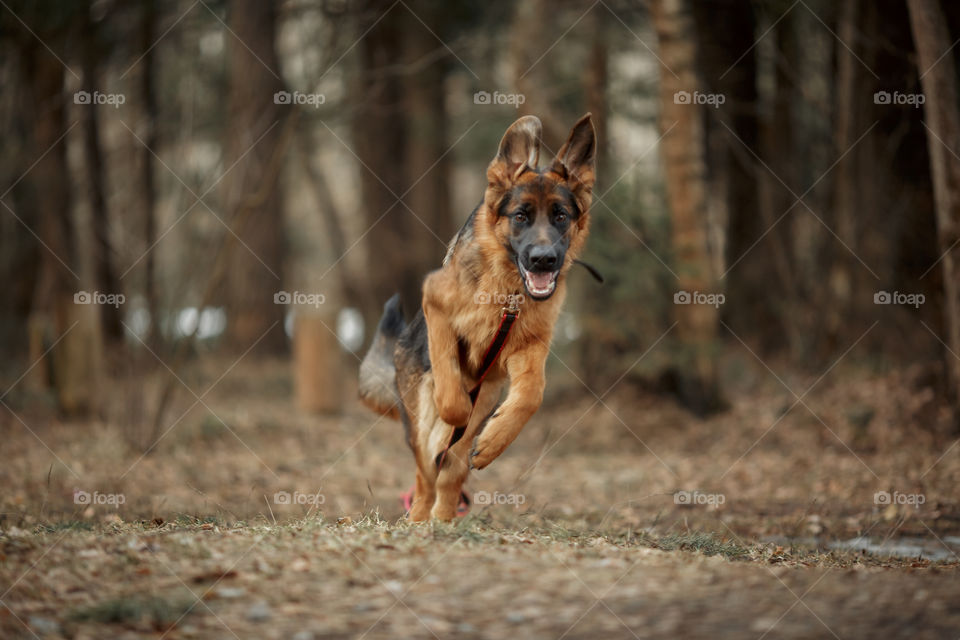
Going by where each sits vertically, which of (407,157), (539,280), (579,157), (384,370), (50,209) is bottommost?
(384,370)

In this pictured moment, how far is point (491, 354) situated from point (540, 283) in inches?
26.1

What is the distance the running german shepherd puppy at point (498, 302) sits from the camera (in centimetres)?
Answer: 554

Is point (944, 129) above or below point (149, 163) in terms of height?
below

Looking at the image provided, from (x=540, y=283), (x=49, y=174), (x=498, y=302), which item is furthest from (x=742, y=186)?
(x=540, y=283)

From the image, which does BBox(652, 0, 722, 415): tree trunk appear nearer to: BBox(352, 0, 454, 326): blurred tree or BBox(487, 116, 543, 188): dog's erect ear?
BBox(487, 116, 543, 188): dog's erect ear

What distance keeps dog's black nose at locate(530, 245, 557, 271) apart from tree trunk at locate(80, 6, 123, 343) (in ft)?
→ 40.2

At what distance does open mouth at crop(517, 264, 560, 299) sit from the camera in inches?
216

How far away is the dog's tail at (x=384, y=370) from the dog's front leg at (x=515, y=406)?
141 cm

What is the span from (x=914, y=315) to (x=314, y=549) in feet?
30.6

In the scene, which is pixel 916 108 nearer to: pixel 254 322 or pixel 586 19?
pixel 586 19

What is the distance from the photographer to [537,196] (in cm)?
577

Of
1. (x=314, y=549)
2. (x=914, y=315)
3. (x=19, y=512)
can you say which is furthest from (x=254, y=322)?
(x=314, y=549)

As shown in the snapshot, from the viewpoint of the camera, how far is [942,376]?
9.87 meters

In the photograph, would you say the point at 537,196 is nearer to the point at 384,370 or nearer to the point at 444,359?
the point at 444,359
